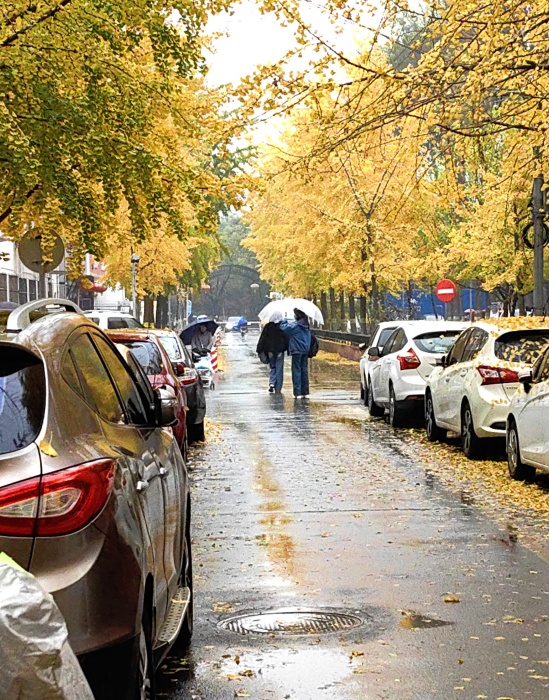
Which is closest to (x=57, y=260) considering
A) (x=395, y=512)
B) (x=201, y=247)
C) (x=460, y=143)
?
(x=460, y=143)

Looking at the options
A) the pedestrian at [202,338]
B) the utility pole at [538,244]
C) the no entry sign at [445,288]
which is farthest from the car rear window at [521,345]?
the no entry sign at [445,288]

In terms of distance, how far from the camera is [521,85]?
16.4m

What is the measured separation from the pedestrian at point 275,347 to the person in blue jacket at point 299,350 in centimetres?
18

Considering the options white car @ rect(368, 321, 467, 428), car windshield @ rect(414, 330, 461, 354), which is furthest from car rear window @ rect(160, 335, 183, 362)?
car windshield @ rect(414, 330, 461, 354)

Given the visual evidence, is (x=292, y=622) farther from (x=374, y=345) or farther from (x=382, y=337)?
(x=382, y=337)

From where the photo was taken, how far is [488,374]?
16.2 meters

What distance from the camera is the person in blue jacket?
95.3 feet

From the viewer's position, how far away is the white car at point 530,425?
12953 mm

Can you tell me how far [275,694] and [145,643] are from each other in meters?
1.36

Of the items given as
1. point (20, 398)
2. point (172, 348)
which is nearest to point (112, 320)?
point (172, 348)

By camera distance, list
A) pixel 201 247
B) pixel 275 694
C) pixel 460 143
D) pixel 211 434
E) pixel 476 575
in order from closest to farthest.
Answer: pixel 275 694, pixel 476 575, pixel 460 143, pixel 211 434, pixel 201 247

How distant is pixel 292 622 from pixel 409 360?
14128 millimetres

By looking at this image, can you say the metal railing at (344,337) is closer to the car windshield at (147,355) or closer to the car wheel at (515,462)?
the car windshield at (147,355)

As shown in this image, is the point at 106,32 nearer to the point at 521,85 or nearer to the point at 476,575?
the point at 521,85
